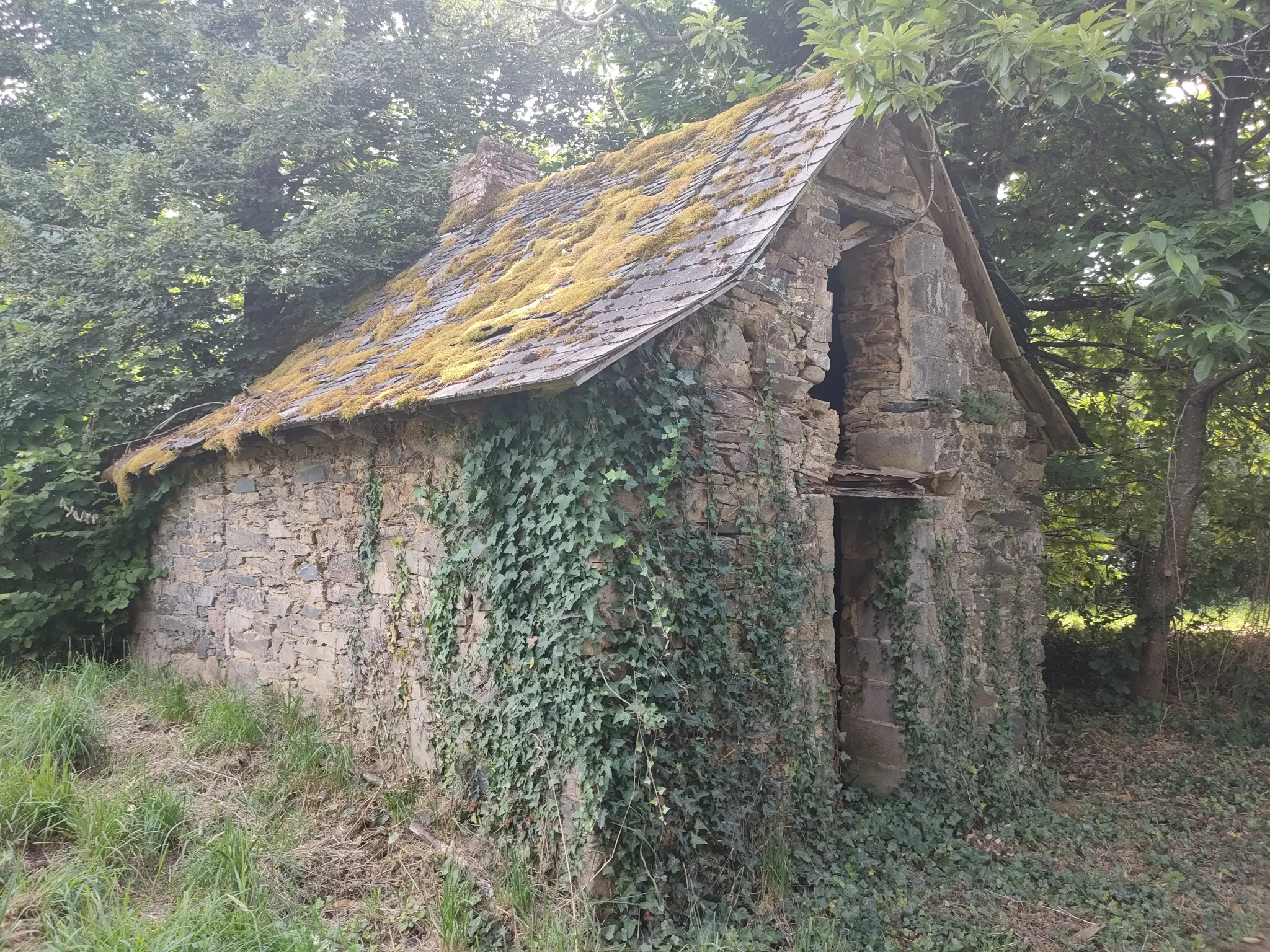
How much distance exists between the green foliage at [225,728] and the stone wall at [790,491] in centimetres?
42

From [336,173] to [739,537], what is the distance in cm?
811

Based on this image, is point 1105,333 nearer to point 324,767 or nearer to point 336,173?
point 324,767

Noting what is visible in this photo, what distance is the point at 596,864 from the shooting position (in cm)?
377

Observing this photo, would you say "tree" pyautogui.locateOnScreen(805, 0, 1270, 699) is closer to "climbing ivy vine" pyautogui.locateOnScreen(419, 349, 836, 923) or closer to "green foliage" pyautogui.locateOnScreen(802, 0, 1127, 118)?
"green foliage" pyautogui.locateOnScreen(802, 0, 1127, 118)

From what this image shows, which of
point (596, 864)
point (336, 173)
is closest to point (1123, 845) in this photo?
point (596, 864)

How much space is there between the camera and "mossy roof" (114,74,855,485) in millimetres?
4062

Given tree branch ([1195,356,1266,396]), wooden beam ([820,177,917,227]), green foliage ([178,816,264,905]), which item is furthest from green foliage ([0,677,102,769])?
tree branch ([1195,356,1266,396])

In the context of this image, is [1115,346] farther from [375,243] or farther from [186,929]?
[186,929]

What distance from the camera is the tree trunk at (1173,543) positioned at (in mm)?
7730

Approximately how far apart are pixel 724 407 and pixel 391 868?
122 inches

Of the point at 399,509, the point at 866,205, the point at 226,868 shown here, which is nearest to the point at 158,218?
the point at 399,509

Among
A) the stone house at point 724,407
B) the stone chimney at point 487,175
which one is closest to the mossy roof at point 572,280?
the stone house at point 724,407

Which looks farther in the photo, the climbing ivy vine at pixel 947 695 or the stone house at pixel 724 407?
the climbing ivy vine at pixel 947 695

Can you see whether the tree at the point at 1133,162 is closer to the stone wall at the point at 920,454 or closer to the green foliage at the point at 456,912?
the stone wall at the point at 920,454
